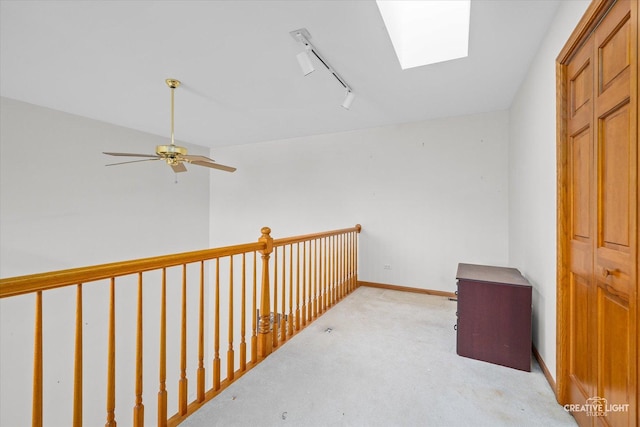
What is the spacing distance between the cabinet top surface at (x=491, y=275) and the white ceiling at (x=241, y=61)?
175 centimetres

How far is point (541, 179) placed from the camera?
204 centimetres

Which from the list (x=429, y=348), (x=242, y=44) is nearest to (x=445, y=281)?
(x=429, y=348)

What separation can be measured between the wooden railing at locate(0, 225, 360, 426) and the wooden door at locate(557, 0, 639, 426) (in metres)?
A: 1.86

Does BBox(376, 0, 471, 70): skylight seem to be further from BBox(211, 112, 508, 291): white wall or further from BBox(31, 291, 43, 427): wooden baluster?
BBox(31, 291, 43, 427): wooden baluster

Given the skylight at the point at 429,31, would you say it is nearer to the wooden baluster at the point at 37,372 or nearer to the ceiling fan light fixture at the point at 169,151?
the ceiling fan light fixture at the point at 169,151

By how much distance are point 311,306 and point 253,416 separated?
1450 mm

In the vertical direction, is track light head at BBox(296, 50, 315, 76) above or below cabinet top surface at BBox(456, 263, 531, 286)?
above

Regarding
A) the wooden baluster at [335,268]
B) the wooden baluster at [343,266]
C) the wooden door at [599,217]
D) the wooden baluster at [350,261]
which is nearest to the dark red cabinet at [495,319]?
the wooden door at [599,217]

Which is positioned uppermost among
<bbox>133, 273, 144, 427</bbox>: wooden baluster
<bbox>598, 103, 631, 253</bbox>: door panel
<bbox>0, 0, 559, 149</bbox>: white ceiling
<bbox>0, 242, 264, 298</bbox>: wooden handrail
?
<bbox>0, 0, 559, 149</bbox>: white ceiling

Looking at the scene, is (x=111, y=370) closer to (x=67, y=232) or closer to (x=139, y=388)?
(x=139, y=388)

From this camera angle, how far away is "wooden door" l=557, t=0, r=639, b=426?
1046 mm

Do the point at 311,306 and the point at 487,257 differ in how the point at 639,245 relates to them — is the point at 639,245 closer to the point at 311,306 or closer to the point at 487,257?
the point at 311,306

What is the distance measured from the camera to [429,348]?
235 cm

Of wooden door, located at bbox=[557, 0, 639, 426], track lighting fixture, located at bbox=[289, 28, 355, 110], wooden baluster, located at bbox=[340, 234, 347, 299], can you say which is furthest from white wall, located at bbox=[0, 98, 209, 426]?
wooden door, located at bbox=[557, 0, 639, 426]
